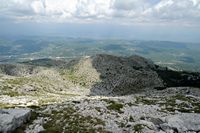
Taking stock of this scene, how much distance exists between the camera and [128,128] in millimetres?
46125

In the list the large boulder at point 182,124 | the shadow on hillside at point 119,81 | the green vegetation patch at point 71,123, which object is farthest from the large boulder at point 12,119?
the shadow on hillside at point 119,81

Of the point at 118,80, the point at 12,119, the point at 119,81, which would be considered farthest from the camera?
the point at 118,80

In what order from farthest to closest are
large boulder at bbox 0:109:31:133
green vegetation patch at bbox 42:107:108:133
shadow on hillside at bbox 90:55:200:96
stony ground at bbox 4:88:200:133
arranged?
shadow on hillside at bbox 90:55:200:96
stony ground at bbox 4:88:200:133
green vegetation patch at bbox 42:107:108:133
large boulder at bbox 0:109:31:133

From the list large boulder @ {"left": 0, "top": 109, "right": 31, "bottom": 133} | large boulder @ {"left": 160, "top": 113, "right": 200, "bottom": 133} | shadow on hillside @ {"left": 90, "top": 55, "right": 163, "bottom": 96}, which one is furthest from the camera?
shadow on hillside @ {"left": 90, "top": 55, "right": 163, "bottom": 96}

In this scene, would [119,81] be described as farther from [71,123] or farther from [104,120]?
[71,123]

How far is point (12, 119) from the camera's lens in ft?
140

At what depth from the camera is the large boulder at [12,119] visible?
41250mm

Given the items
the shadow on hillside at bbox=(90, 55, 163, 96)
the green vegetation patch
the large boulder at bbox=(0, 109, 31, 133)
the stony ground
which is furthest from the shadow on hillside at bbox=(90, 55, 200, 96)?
the large boulder at bbox=(0, 109, 31, 133)

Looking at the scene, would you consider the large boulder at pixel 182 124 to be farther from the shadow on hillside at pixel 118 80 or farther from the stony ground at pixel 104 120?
the shadow on hillside at pixel 118 80

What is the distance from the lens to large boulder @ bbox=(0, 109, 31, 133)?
4125cm

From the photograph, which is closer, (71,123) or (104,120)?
(71,123)

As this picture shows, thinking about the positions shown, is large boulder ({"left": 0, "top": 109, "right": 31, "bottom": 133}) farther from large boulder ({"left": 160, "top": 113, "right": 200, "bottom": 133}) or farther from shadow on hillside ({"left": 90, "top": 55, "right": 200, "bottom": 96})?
shadow on hillside ({"left": 90, "top": 55, "right": 200, "bottom": 96})

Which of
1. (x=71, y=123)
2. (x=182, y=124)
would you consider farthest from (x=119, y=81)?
(x=71, y=123)

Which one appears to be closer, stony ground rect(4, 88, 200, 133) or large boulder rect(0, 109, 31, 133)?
large boulder rect(0, 109, 31, 133)
